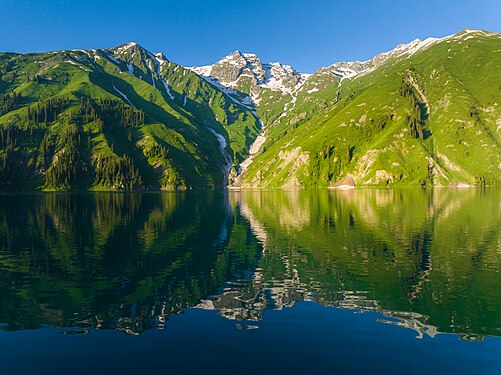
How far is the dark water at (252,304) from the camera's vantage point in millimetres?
26844

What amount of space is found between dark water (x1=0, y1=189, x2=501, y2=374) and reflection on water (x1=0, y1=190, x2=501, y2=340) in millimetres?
220

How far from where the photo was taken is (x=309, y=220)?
106 m

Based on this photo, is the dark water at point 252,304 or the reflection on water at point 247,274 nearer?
the dark water at point 252,304

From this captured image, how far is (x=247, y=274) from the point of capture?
50.4 m

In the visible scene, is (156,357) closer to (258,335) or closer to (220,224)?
(258,335)

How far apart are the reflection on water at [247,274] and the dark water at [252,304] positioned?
220 millimetres

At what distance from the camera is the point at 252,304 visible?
38.5m

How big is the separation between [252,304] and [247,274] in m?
12.0

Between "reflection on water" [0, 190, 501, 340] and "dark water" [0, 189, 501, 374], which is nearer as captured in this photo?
"dark water" [0, 189, 501, 374]

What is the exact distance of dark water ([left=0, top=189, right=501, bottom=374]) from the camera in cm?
2684

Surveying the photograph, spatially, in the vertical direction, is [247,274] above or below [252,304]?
above

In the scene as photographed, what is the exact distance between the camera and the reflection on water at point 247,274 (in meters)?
35.5

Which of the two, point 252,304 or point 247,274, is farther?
point 247,274

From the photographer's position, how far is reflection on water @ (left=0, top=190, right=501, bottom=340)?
35.5 meters
